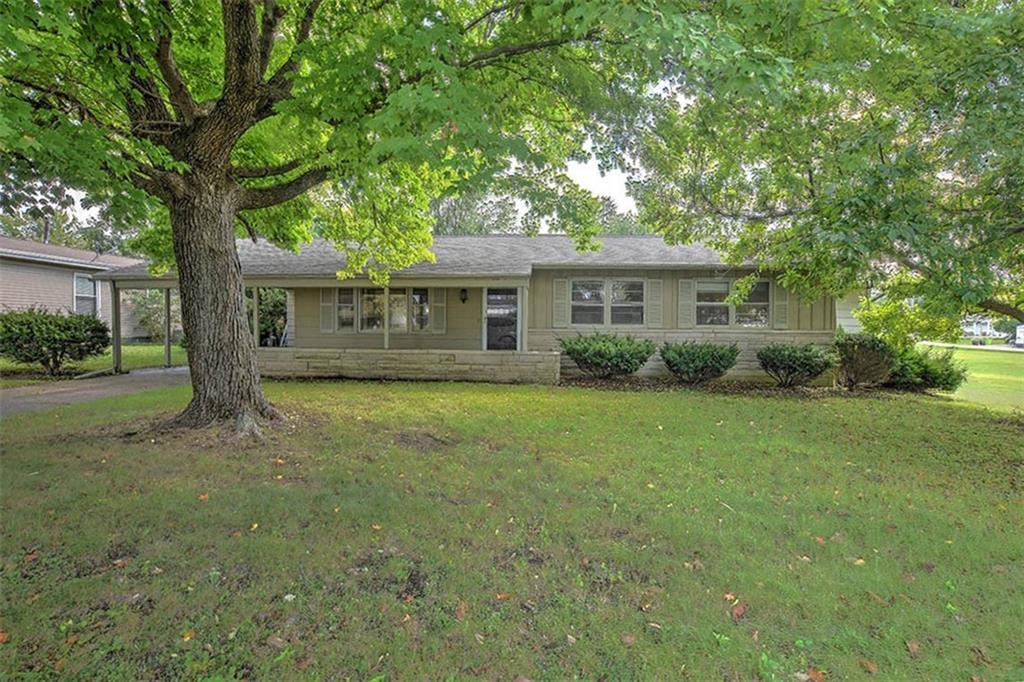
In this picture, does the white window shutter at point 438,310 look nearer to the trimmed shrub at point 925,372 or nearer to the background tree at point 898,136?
the background tree at point 898,136

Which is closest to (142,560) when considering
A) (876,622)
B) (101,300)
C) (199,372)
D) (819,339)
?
(199,372)

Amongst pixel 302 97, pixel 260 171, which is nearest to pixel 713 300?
pixel 260 171

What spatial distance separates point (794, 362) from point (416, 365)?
8435 mm

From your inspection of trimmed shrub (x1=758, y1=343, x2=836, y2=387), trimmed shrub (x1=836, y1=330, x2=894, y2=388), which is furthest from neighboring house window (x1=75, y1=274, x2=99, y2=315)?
trimmed shrub (x1=836, y1=330, x2=894, y2=388)

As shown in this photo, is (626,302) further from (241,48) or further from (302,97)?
(241,48)

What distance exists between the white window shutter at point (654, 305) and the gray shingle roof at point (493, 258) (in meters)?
0.69

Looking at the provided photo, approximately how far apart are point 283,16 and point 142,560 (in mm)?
5840

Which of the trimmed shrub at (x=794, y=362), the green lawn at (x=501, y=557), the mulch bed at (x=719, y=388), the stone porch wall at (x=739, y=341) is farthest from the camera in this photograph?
the stone porch wall at (x=739, y=341)

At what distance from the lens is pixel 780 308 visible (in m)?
12.2

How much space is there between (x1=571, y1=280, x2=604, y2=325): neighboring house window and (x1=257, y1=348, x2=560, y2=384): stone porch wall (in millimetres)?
2054

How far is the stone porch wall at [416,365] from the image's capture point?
1114 cm

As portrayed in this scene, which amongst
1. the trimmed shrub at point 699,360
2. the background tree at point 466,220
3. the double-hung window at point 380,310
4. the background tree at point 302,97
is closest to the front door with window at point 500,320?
the double-hung window at point 380,310

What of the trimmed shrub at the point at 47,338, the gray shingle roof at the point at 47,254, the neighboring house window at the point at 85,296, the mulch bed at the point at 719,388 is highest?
the gray shingle roof at the point at 47,254

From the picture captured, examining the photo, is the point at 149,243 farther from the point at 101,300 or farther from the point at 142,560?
the point at 101,300
